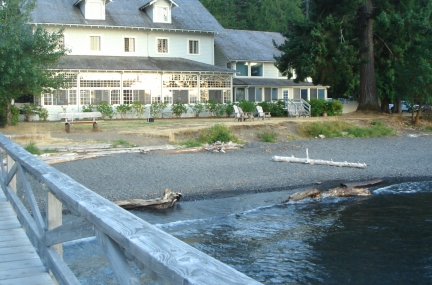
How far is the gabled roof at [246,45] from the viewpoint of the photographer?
4466 cm

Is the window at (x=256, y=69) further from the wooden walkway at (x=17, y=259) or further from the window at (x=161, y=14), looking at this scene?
the wooden walkway at (x=17, y=259)

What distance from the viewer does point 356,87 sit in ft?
144

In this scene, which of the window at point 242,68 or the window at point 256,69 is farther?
the window at point 256,69

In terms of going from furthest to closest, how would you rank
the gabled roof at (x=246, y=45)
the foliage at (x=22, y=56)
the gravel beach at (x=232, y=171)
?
1. the gabled roof at (x=246, y=45)
2. the foliage at (x=22, y=56)
3. the gravel beach at (x=232, y=171)

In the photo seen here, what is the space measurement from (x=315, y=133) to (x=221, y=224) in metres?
16.7

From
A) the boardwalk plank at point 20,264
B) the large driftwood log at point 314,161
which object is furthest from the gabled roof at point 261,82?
the boardwalk plank at point 20,264

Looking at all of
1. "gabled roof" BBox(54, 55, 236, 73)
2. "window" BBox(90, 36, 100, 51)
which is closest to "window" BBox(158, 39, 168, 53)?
"gabled roof" BBox(54, 55, 236, 73)

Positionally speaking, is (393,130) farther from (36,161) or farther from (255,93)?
(36,161)

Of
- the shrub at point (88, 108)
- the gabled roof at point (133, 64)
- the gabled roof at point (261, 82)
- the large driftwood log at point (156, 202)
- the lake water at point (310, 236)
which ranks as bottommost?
the lake water at point (310, 236)

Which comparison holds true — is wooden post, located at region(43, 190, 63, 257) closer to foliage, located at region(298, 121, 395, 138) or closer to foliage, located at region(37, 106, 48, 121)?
foliage, located at region(298, 121, 395, 138)

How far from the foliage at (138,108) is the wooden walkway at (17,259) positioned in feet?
97.4

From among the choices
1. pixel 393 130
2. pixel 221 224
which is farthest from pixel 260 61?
pixel 221 224

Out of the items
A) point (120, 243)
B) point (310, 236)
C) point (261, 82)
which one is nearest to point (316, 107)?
point (261, 82)

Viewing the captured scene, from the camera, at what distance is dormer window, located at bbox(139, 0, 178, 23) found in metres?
39.3
